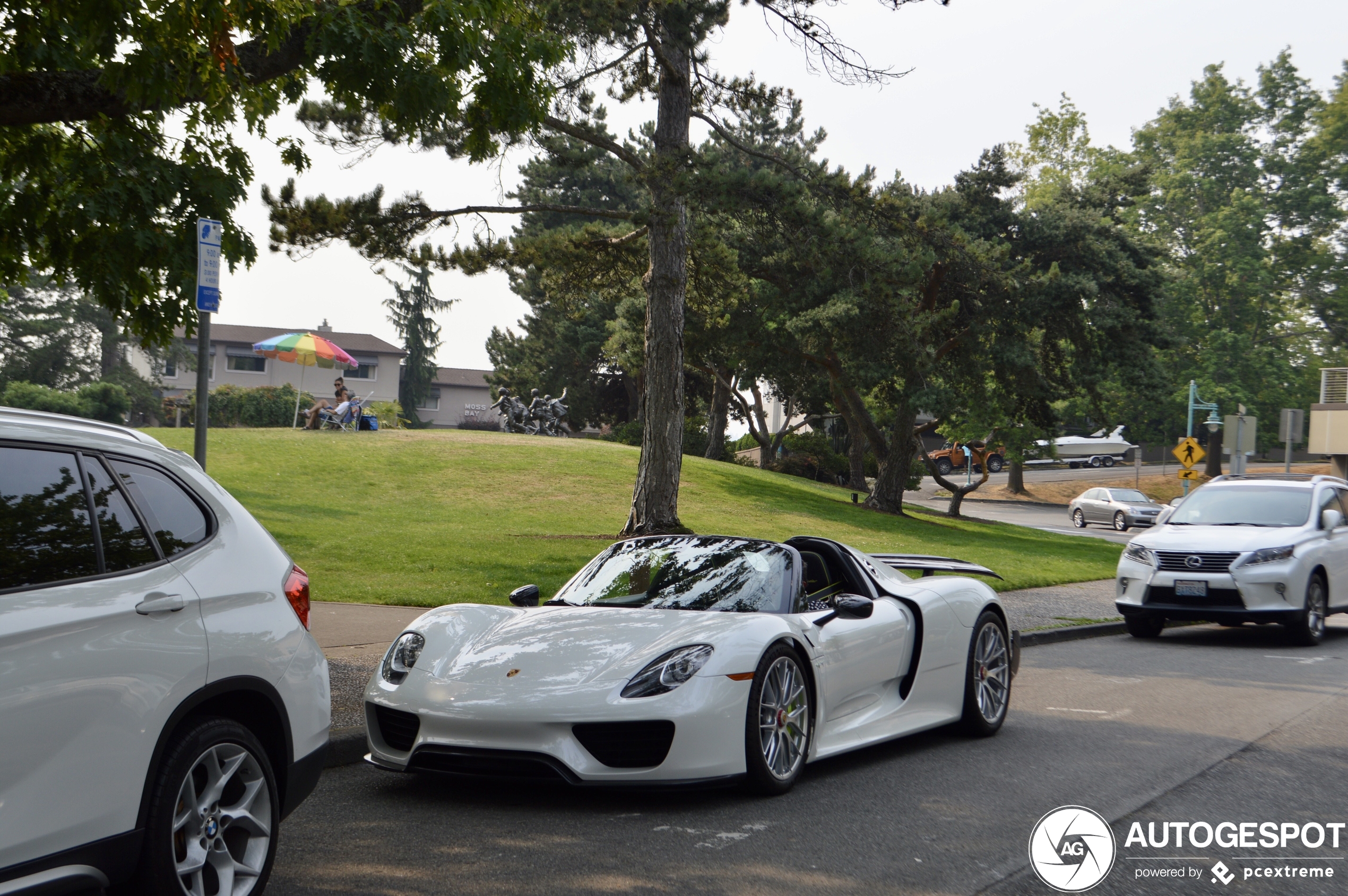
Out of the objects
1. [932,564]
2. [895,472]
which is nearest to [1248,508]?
[932,564]

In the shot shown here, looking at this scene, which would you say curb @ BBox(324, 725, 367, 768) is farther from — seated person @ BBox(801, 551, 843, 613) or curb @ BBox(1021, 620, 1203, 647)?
curb @ BBox(1021, 620, 1203, 647)

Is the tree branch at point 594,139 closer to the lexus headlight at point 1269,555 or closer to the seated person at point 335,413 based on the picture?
the lexus headlight at point 1269,555

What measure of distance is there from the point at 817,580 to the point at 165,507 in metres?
4.10

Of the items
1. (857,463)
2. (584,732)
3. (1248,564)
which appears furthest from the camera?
(857,463)

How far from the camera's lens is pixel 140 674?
11.8 ft

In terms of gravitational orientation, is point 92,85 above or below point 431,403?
above

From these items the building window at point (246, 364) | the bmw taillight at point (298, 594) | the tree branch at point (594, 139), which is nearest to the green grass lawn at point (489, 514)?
the tree branch at point (594, 139)

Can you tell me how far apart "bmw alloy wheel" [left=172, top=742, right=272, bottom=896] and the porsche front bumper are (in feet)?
4.50

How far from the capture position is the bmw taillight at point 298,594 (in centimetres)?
442

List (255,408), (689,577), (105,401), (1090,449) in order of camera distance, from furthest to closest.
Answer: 1. (1090,449)
2. (255,408)
3. (105,401)
4. (689,577)

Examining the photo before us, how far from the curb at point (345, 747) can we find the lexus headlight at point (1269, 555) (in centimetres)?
1003

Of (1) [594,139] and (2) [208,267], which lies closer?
(2) [208,267]

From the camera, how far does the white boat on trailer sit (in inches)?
2906

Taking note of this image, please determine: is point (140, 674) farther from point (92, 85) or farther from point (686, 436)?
point (686, 436)
